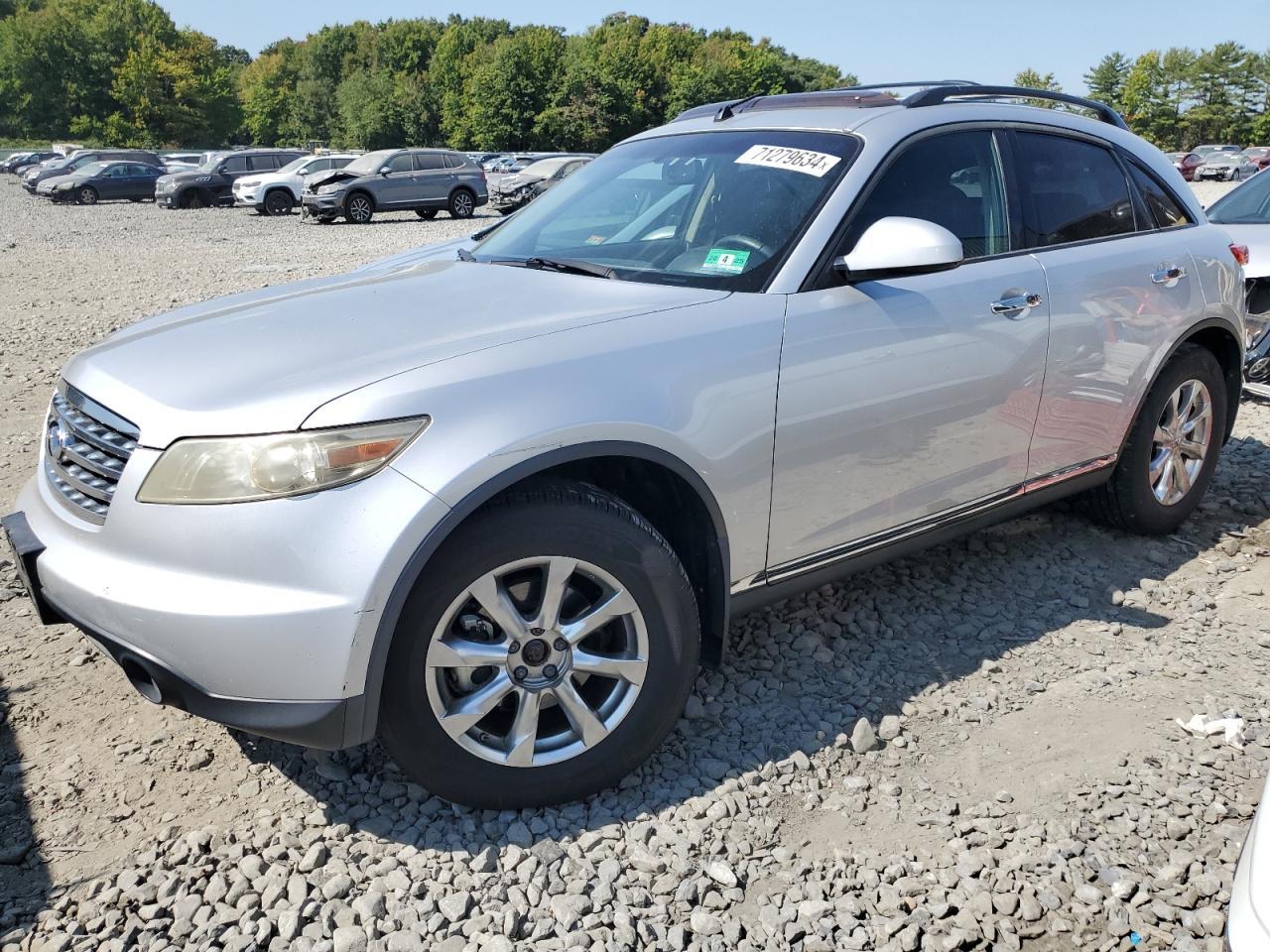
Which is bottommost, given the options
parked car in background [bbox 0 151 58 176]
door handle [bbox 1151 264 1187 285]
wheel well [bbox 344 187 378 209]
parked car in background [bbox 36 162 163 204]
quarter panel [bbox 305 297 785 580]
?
parked car in background [bbox 0 151 58 176]

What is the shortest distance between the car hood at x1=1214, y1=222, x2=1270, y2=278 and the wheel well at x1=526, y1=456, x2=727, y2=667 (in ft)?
16.7

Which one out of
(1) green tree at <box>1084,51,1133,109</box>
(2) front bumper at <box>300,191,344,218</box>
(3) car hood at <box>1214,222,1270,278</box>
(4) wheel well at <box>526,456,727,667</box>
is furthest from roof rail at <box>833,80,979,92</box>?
(1) green tree at <box>1084,51,1133,109</box>

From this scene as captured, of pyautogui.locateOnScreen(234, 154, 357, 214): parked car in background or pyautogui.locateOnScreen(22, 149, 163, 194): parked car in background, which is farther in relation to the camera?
pyautogui.locateOnScreen(22, 149, 163, 194): parked car in background

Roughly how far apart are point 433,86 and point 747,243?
10409cm

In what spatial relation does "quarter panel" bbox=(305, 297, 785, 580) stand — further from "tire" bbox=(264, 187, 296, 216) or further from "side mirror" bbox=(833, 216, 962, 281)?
"tire" bbox=(264, 187, 296, 216)

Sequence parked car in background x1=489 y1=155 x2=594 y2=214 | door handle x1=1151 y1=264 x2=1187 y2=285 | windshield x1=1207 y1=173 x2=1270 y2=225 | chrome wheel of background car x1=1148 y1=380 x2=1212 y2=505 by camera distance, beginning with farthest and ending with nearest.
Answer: parked car in background x1=489 y1=155 x2=594 y2=214, windshield x1=1207 y1=173 x2=1270 y2=225, chrome wheel of background car x1=1148 y1=380 x2=1212 y2=505, door handle x1=1151 y1=264 x2=1187 y2=285

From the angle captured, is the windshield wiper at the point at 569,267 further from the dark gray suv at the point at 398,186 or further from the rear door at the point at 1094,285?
the dark gray suv at the point at 398,186

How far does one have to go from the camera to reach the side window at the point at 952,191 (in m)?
3.29

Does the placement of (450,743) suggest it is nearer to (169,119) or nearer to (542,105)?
(542,105)

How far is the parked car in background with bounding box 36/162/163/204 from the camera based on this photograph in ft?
108

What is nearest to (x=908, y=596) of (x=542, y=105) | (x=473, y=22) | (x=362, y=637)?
(x=362, y=637)

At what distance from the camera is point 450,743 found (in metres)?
2.56

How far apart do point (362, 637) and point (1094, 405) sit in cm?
290

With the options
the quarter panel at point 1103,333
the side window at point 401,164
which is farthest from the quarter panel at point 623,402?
the side window at point 401,164
